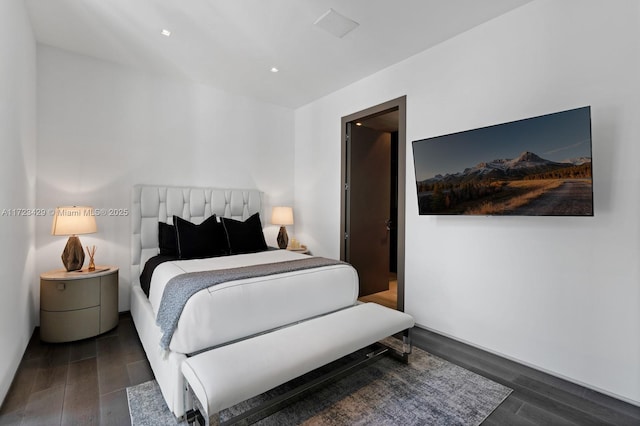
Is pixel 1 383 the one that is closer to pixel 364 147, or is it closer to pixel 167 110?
pixel 167 110

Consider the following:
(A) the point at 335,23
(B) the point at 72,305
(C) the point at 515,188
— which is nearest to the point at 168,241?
(B) the point at 72,305

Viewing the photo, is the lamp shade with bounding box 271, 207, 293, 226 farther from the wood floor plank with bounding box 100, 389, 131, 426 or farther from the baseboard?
the wood floor plank with bounding box 100, 389, 131, 426

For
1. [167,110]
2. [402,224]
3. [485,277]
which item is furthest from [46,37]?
[485,277]

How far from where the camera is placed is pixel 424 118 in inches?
125

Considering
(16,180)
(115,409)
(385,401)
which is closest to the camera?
(115,409)

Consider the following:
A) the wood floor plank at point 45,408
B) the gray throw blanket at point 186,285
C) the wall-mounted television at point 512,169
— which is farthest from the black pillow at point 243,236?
the wall-mounted television at point 512,169

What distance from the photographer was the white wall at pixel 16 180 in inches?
75.8

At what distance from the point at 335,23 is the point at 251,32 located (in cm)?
80

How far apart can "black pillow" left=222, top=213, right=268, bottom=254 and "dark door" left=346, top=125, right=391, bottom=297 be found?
4.08 ft

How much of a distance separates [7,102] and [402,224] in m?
3.45

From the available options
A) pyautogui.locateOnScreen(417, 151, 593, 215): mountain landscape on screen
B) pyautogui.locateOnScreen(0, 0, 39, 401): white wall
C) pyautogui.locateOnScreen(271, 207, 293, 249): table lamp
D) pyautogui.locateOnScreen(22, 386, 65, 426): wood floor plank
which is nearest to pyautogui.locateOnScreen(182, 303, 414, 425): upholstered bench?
pyautogui.locateOnScreen(22, 386, 65, 426): wood floor plank

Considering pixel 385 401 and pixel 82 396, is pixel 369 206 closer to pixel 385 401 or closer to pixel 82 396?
pixel 385 401

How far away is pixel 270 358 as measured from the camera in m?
1.69

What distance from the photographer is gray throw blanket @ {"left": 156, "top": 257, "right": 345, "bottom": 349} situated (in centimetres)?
191
